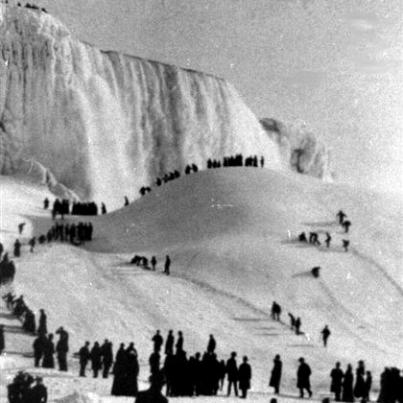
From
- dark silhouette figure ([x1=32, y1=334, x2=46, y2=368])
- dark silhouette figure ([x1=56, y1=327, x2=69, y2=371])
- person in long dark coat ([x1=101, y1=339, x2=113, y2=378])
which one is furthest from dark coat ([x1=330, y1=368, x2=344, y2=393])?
dark silhouette figure ([x1=32, y1=334, x2=46, y2=368])

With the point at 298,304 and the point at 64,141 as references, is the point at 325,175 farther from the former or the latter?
the point at 298,304

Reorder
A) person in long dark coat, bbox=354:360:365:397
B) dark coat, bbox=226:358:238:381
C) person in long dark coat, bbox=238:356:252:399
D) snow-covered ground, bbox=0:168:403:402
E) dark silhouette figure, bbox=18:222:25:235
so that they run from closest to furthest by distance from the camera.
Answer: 1. person in long dark coat, bbox=238:356:252:399
2. dark coat, bbox=226:358:238:381
3. person in long dark coat, bbox=354:360:365:397
4. snow-covered ground, bbox=0:168:403:402
5. dark silhouette figure, bbox=18:222:25:235

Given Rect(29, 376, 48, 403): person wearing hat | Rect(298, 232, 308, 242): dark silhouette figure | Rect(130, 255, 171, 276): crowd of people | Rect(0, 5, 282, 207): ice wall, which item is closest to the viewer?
Rect(29, 376, 48, 403): person wearing hat

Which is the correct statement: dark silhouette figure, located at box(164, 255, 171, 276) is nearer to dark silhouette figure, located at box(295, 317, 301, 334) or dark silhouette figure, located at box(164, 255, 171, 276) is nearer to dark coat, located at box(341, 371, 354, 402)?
dark silhouette figure, located at box(295, 317, 301, 334)

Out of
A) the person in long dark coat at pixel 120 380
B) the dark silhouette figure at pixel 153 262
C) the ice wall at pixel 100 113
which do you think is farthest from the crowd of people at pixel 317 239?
the ice wall at pixel 100 113

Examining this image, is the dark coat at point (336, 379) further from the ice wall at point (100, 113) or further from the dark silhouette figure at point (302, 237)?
the ice wall at point (100, 113)

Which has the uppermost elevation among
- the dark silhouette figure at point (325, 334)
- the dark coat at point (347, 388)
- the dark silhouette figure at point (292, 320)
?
the dark silhouette figure at point (292, 320)
